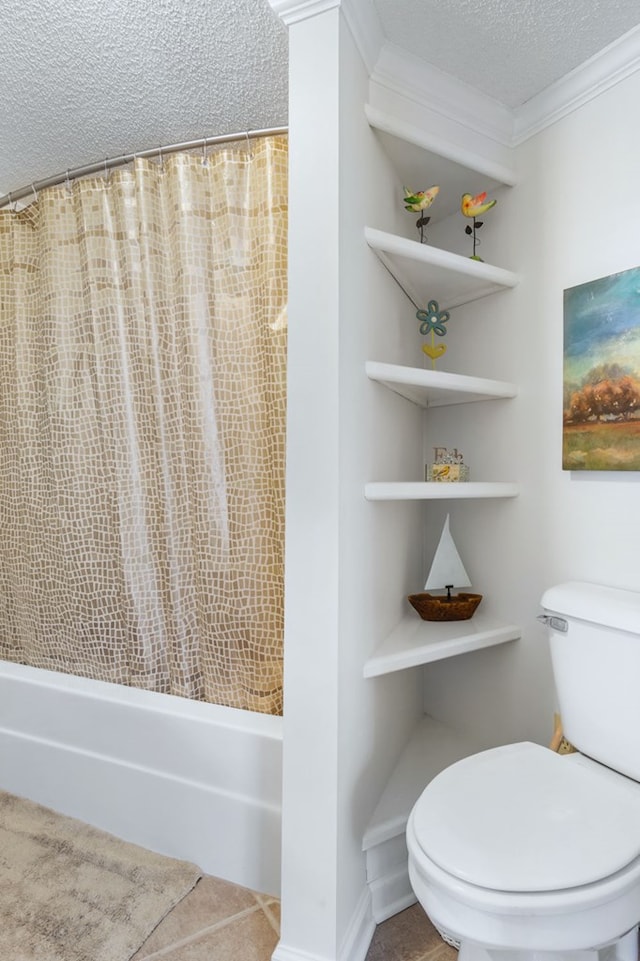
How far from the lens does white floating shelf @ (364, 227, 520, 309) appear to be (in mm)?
1497

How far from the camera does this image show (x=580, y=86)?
1.59m

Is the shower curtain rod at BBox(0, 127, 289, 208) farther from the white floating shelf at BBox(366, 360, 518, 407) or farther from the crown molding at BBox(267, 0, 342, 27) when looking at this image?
the white floating shelf at BBox(366, 360, 518, 407)

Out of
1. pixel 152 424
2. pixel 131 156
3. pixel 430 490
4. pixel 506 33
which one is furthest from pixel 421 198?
pixel 152 424

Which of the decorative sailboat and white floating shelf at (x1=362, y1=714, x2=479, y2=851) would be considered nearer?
white floating shelf at (x1=362, y1=714, x2=479, y2=851)

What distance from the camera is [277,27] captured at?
1.43 metres

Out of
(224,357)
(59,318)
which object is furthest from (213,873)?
(59,318)

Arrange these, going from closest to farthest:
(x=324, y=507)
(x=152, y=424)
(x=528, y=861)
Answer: (x=528, y=861) < (x=324, y=507) < (x=152, y=424)

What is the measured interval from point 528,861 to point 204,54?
1.98m

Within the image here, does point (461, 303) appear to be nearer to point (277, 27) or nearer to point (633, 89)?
point (633, 89)

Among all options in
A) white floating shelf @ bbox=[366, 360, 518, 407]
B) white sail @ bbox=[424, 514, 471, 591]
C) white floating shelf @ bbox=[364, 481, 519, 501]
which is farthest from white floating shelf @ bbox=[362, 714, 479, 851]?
white floating shelf @ bbox=[366, 360, 518, 407]

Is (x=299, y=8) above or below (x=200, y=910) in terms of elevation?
above

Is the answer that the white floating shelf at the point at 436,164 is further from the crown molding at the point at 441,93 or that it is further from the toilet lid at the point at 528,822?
the toilet lid at the point at 528,822

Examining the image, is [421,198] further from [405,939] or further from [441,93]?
[405,939]

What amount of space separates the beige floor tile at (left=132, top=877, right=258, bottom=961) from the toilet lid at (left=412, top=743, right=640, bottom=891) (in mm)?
704
